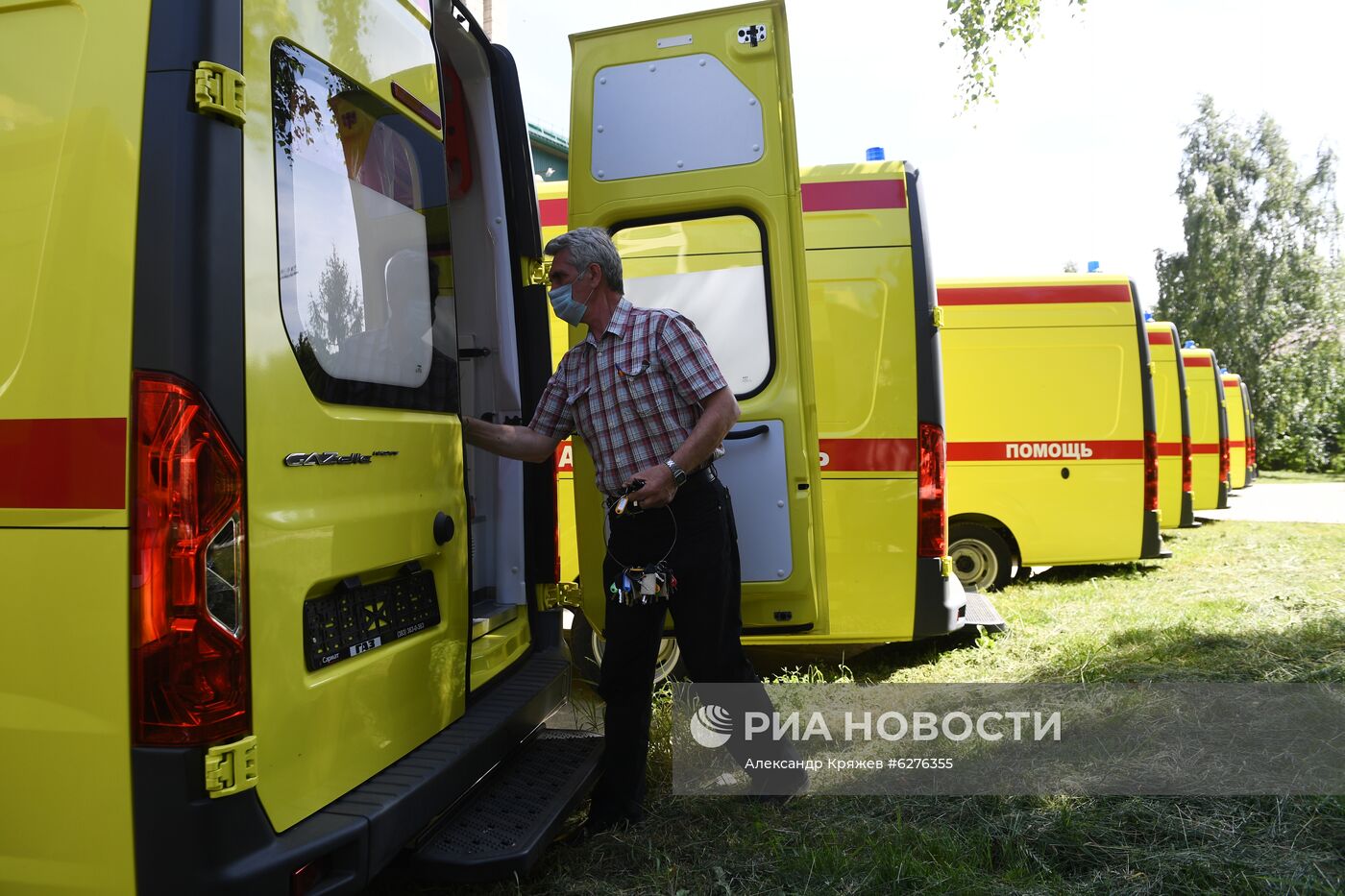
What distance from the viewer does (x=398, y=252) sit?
106 inches

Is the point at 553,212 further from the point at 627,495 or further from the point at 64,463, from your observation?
the point at 64,463

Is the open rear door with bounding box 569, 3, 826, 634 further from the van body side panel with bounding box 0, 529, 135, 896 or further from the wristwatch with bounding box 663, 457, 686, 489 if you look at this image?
the van body side panel with bounding box 0, 529, 135, 896

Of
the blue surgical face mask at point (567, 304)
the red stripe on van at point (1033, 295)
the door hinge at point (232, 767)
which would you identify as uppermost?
the red stripe on van at point (1033, 295)

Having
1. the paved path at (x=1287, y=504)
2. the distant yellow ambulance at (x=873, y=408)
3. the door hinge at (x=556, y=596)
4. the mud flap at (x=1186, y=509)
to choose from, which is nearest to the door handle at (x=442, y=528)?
the door hinge at (x=556, y=596)

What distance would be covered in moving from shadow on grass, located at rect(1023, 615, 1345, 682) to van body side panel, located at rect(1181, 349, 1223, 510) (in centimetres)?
802

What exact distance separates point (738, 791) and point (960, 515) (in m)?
5.01

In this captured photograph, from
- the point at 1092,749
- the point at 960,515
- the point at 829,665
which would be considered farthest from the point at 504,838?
the point at 960,515

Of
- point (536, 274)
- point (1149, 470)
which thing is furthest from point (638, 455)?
point (1149, 470)

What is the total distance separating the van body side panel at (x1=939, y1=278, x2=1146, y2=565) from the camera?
25.9ft

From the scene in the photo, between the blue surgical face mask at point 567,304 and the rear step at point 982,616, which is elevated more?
the blue surgical face mask at point 567,304

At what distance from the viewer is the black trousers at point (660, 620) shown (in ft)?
10.3

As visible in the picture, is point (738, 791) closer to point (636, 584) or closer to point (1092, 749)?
point (636, 584)

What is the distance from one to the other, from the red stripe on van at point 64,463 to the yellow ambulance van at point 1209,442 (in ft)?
46.7

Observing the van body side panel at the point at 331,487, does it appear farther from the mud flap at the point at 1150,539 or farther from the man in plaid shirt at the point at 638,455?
the mud flap at the point at 1150,539
